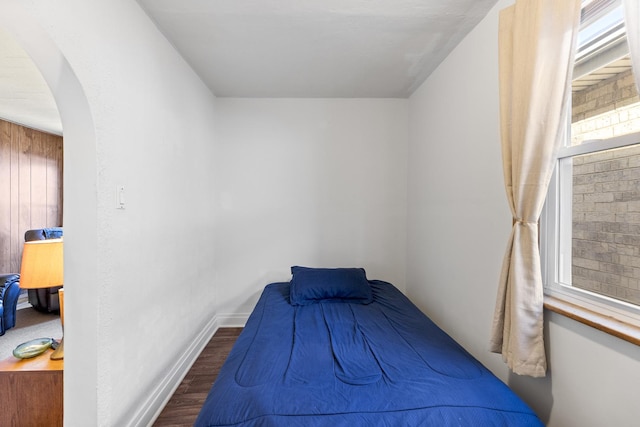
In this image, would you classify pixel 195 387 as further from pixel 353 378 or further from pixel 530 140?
pixel 530 140

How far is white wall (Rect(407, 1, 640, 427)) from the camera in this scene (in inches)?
40.4

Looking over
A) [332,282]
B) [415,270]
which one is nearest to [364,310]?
[332,282]

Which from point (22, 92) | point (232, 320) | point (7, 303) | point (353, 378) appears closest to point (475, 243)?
point (353, 378)

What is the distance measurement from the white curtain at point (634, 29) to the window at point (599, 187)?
0.25 meters

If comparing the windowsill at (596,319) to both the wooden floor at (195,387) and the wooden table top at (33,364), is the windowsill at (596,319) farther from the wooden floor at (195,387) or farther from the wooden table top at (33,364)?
the wooden table top at (33,364)

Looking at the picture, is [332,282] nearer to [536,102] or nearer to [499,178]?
[499,178]

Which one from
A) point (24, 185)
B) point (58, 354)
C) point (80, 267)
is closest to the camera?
point (80, 267)

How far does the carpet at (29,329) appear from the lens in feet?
8.60

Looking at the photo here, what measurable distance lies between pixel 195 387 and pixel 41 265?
128 centimetres

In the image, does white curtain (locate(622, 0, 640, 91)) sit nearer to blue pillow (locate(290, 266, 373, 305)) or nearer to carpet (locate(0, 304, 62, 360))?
blue pillow (locate(290, 266, 373, 305))

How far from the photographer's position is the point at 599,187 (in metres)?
1.14

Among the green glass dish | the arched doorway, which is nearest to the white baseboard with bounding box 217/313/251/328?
the green glass dish

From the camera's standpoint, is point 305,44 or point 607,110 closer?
point 607,110

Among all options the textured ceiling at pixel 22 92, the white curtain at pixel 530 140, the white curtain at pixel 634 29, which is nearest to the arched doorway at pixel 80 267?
the textured ceiling at pixel 22 92
